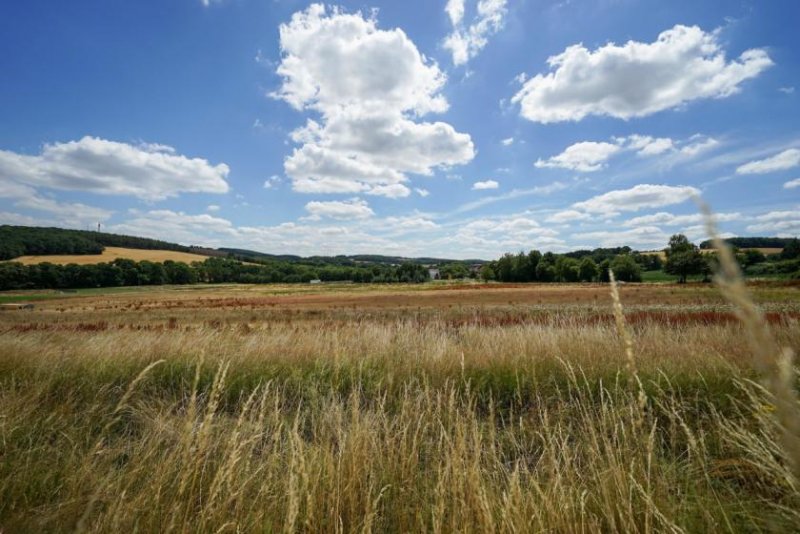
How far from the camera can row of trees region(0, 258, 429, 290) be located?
105 metres

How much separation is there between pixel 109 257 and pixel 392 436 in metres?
159

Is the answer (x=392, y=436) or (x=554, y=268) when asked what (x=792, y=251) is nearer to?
(x=554, y=268)

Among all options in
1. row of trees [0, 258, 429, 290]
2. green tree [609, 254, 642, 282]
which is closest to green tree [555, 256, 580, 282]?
green tree [609, 254, 642, 282]

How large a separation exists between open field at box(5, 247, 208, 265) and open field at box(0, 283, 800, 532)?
141 m

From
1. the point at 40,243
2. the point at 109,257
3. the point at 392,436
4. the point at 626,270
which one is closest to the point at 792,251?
the point at 626,270

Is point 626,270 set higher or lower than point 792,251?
lower

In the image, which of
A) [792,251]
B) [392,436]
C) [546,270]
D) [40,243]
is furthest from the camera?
[40,243]

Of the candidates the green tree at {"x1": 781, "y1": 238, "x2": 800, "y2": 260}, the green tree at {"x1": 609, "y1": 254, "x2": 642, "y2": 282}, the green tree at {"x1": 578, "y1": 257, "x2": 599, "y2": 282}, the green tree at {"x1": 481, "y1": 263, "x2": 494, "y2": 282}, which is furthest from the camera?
the green tree at {"x1": 481, "y1": 263, "x2": 494, "y2": 282}

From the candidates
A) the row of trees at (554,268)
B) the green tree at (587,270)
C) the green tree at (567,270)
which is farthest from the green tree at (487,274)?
the green tree at (587,270)

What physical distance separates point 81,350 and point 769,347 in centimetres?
1093

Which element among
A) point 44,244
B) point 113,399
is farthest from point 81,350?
point 44,244

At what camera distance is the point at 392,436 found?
4.55 meters

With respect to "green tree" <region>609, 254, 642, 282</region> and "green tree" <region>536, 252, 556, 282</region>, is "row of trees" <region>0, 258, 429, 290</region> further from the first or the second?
"green tree" <region>609, 254, 642, 282</region>

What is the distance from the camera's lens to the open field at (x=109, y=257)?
116 meters
